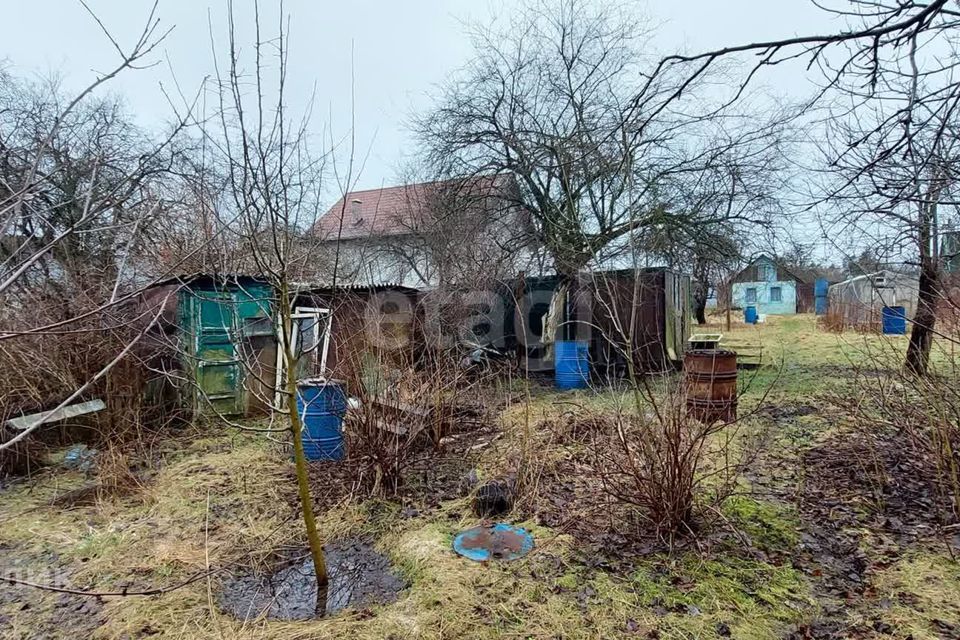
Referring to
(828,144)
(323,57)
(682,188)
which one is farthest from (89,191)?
(682,188)

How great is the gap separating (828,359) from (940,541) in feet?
28.0

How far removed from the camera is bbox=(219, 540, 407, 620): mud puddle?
2.72 metres

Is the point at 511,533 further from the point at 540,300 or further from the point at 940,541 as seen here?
the point at 540,300

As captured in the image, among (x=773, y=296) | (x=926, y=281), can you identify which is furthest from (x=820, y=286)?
(x=926, y=281)

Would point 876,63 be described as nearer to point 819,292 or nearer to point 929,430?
point 929,430

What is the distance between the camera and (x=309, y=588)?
2949mm

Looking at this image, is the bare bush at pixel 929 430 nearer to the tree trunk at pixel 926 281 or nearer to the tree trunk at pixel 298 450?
the tree trunk at pixel 926 281

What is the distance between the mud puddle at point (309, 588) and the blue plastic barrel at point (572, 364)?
5.94 metres

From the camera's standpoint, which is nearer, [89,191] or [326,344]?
[89,191]

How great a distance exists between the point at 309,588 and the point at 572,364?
21.2 feet

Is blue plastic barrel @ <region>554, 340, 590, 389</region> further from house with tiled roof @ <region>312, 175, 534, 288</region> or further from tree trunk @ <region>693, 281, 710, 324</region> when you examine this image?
tree trunk @ <region>693, 281, 710, 324</region>

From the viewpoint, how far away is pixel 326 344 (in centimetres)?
772

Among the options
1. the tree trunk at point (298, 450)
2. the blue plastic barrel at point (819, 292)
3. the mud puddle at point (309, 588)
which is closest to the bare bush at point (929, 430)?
the mud puddle at point (309, 588)

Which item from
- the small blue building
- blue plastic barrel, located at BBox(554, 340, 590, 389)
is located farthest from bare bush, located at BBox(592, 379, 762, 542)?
the small blue building
